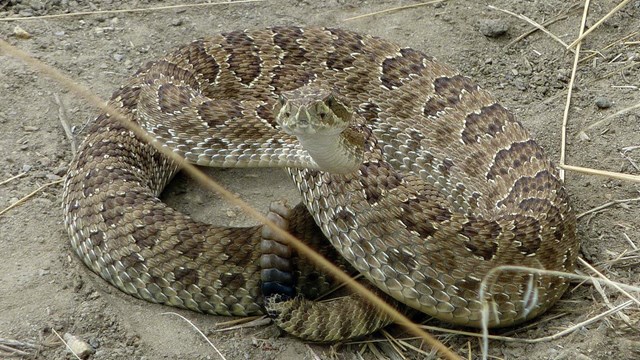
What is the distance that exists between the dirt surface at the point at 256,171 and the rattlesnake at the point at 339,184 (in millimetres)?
209

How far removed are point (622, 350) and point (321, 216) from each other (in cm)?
199

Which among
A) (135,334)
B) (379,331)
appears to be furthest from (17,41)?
(379,331)

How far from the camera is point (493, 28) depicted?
8.02 meters

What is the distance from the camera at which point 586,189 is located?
6.48 m

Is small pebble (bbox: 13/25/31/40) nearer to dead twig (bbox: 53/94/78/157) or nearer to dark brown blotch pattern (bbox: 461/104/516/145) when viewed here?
dead twig (bbox: 53/94/78/157)

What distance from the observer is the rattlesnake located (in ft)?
18.1

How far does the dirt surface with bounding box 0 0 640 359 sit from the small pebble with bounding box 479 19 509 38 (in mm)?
18

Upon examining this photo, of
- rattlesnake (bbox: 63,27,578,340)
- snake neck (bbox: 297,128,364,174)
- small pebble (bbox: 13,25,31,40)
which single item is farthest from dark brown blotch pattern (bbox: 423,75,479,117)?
small pebble (bbox: 13,25,31,40)

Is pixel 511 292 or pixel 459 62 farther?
pixel 459 62

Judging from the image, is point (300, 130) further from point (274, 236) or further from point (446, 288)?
point (446, 288)

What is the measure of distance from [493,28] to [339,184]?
2.99 m

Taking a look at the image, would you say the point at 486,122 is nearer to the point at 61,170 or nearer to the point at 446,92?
the point at 446,92

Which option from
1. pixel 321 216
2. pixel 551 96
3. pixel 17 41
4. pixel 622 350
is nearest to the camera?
pixel 622 350

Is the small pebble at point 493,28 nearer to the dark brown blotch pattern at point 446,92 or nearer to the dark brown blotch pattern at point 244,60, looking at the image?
the dark brown blotch pattern at point 446,92
